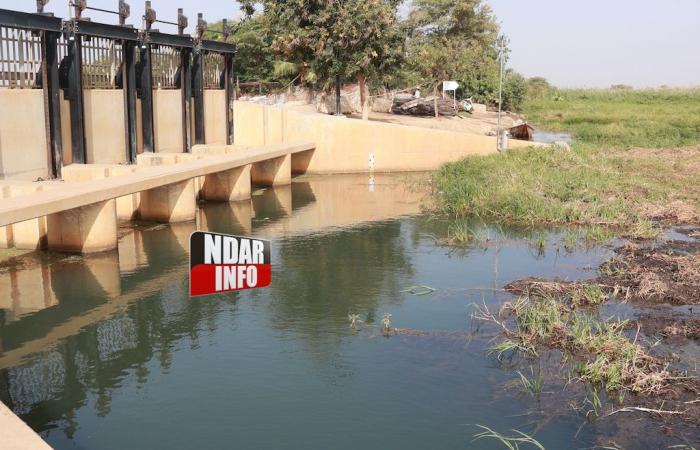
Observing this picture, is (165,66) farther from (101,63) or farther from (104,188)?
(104,188)

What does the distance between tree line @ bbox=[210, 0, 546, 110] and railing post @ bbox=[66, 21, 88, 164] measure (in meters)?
12.1

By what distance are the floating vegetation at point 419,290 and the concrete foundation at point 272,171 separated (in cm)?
1227

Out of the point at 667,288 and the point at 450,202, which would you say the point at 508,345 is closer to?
the point at 667,288

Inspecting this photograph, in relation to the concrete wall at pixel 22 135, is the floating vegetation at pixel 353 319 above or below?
below

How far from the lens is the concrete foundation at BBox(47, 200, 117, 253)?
1455cm

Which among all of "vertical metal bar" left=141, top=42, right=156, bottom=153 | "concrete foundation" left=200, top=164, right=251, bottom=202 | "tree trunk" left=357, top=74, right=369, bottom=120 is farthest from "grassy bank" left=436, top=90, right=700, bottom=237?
"vertical metal bar" left=141, top=42, right=156, bottom=153

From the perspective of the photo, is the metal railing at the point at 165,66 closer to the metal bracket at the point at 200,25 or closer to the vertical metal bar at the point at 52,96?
the metal bracket at the point at 200,25

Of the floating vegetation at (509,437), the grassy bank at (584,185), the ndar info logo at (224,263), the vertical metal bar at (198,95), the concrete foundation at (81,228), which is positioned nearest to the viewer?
the ndar info logo at (224,263)

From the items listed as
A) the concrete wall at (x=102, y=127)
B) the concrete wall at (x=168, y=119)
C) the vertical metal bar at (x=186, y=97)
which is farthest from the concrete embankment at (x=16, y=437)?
the vertical metal bar at (x=186, y=97)

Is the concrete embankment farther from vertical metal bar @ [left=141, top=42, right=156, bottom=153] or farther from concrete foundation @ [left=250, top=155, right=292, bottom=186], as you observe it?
concrete foundation @ [left=250, top=155, right=292, bottom=186]

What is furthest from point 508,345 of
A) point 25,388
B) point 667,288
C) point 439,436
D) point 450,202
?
point 450,202

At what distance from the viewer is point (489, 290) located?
12.9m

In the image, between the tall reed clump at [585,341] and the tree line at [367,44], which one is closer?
the tall reed clump at [585,341]

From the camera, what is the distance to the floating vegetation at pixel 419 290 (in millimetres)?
12816
